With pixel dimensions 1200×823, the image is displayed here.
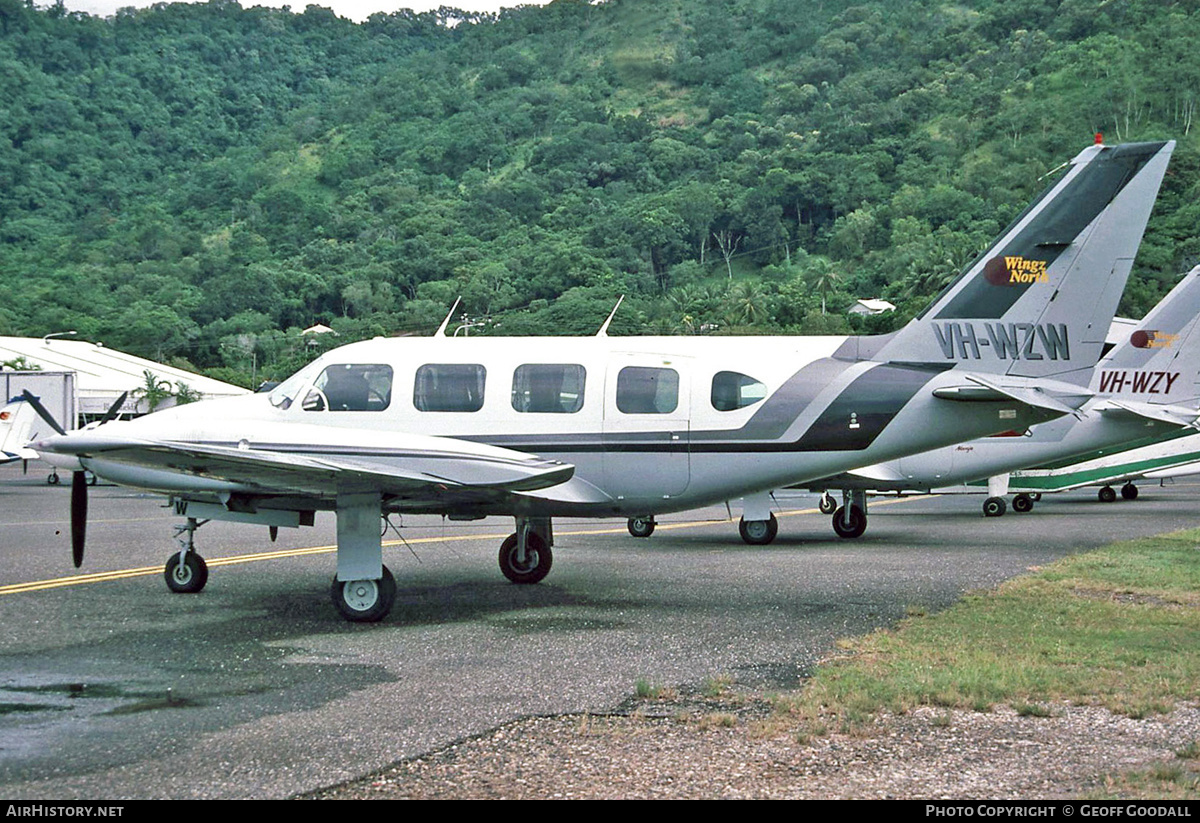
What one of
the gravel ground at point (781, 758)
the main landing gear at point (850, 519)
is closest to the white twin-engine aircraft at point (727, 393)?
the gravel ground at point (781, 758)

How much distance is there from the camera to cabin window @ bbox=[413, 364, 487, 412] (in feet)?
44.6

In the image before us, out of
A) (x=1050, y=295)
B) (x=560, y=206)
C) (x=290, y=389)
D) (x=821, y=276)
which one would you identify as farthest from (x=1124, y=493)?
(x=560, y=206)

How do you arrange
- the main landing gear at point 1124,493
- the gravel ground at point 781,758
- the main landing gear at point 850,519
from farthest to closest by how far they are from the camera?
1. the main landing gear at point 1124,493
2. the main landing gear at point 850,519
3. the gravel ground at point 781,758

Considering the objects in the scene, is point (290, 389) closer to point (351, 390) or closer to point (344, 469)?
point (351, 390)

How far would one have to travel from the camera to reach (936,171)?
539 feet

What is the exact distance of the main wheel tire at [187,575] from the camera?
13.8 m

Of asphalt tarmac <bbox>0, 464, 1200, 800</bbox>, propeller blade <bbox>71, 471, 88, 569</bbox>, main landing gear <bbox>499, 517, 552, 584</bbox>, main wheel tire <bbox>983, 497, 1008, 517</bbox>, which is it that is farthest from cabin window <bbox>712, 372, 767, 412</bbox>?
main wheel tire <bbox>983, 497, 1008, 517</bbox>

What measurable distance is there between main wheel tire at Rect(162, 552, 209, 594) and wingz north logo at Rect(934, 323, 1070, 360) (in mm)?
8689

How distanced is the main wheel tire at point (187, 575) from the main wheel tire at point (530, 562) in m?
3.49

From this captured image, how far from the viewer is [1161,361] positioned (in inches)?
960

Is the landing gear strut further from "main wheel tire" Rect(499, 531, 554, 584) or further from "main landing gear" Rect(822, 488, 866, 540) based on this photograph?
"main landing gear" Rect(822, 488, 866, 540)

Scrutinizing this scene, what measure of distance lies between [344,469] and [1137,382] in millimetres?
18480

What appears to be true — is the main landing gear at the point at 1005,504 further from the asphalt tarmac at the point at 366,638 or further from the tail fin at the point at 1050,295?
the tail fin at the point at 1050,295

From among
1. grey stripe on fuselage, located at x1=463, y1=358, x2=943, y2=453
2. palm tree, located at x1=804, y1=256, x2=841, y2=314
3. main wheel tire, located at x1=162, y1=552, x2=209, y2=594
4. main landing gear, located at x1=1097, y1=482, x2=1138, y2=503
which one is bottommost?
main landing gear, located at x1=1097, y1=482, x2=1138, y2=503
